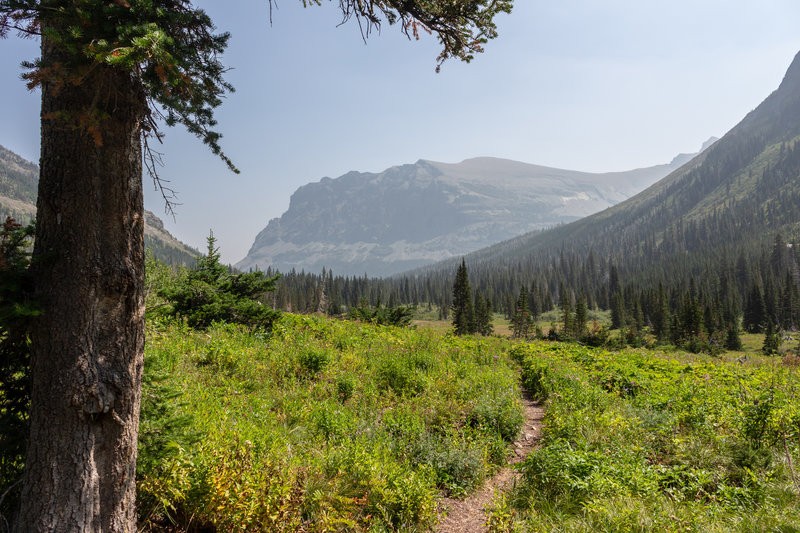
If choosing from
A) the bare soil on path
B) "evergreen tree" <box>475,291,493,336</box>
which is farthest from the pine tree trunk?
"evergreen tree" <box>475,291,493,336</box>

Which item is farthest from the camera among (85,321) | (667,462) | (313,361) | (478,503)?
(313,361)

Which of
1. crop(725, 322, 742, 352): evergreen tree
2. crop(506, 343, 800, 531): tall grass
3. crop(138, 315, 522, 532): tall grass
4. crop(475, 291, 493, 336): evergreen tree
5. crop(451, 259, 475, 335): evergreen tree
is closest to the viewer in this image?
crop(138, 315, 522, 532): tall grass

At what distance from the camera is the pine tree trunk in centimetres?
309

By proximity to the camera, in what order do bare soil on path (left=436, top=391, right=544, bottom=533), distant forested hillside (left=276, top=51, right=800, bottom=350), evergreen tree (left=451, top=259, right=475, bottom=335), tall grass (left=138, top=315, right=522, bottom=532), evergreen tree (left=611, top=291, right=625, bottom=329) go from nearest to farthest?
tall grass (left=138, top=315, right=522, bottom=532), bare soil on path (left=436, top=391, right=544, bottom=533), evergreen tree (left=451, top=259, right=475, bottom=335), distant forested hillside (left=276, top=51, right=800, bottom=350), evergreen tree (left=611, top=291, right=625, bottom=329)

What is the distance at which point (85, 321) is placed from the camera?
320cm

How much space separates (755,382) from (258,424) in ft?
41.8

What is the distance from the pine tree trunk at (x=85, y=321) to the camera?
3094mm

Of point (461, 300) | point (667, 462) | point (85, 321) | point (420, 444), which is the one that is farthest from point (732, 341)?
point (85, 321)

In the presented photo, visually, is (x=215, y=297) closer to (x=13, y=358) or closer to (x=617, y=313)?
(x=13, y=358)

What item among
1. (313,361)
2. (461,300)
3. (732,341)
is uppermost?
(313,361)

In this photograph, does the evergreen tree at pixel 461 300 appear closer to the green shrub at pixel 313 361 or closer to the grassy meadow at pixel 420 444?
the grassy meadow at pixel 420 444

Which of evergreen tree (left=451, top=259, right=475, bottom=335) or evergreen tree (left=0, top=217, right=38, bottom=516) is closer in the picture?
evergreen tree (left=0, top=217, right=38, bottom=516)

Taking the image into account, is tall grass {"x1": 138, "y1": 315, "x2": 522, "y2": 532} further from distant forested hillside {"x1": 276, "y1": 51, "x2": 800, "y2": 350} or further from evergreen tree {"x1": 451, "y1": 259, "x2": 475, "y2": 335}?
distant forested hillside {"x1": 276, "y1": 51, "x2": 800, "y2": 350}

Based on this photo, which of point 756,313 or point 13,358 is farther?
point 756,313
